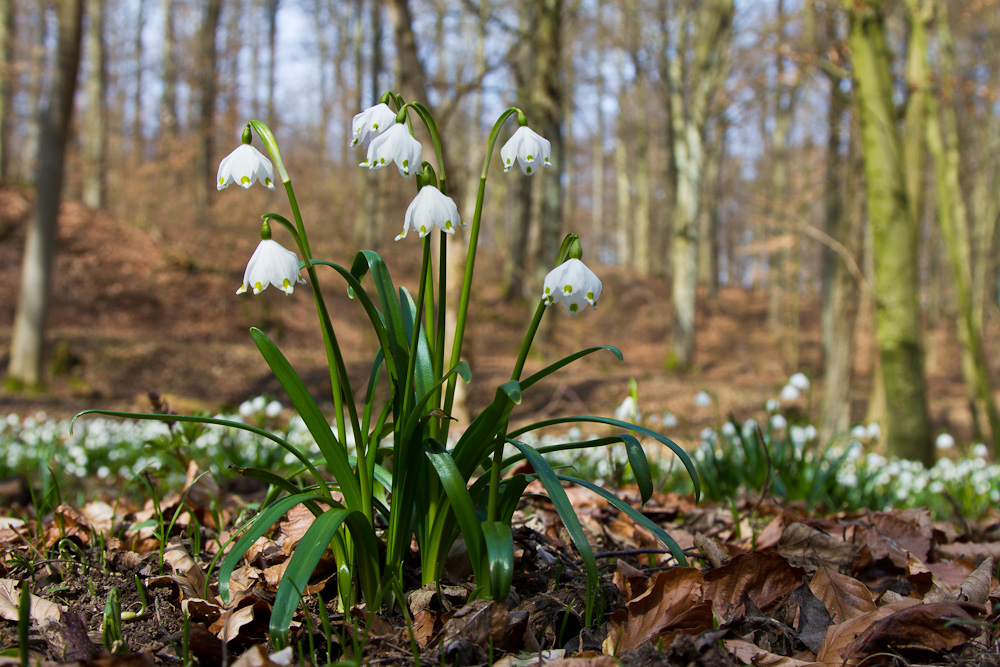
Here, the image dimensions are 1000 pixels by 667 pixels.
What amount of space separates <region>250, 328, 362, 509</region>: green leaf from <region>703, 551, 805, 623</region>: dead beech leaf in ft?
2.75

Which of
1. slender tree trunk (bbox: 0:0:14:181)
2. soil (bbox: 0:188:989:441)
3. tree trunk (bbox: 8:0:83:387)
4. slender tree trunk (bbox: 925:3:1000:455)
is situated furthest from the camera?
slender tree trunk (bbox: 0:0:14:181)

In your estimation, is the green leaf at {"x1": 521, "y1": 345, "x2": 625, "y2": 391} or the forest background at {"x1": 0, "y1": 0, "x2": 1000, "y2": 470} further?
the forest background at {"x1": 0, "y1": 0, "x2": 1000, "y2": 470}

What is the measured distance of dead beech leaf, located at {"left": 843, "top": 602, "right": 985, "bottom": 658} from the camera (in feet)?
4.40

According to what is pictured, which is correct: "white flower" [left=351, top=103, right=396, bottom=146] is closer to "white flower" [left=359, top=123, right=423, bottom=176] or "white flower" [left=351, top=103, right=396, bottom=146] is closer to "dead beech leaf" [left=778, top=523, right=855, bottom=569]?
"white flower" [left=359, top=123, right=423, bottom=176]

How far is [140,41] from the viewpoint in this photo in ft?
66.2

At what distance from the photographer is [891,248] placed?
587 centimetres

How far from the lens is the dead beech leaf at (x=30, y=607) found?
143cm

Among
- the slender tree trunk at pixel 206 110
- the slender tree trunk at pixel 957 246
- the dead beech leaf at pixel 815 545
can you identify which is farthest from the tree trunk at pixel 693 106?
the dead beech leaf at pixel 815 545

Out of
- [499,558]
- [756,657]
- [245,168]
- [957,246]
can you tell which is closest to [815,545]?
[756,657]

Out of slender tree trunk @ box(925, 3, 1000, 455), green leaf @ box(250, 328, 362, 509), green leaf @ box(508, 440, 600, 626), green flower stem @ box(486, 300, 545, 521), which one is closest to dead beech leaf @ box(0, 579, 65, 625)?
green leaf @ box(250, 328, 362, 509)

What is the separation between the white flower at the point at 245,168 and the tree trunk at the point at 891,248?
5.82 metres

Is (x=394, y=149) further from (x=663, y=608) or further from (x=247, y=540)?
(x=663, y=608)

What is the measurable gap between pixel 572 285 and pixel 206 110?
1820 cm

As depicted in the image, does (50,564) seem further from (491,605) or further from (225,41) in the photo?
(225,41)
